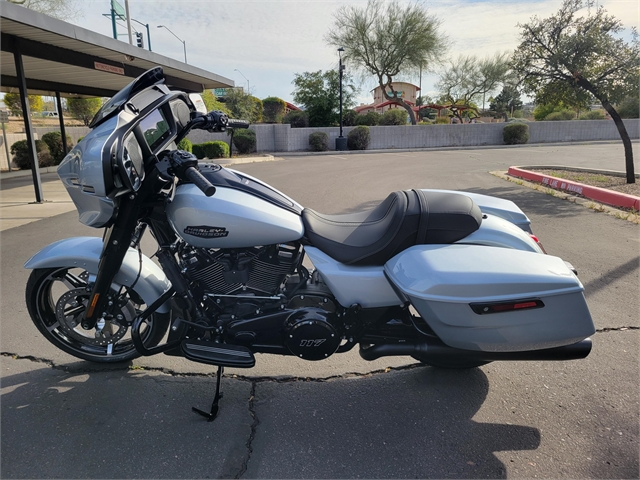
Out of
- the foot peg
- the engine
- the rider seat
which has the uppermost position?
the rider seat

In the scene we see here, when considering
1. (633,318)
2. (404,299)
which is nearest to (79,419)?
(404,299)

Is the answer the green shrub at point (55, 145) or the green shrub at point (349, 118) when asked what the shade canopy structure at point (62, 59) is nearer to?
the green shrub at point (55, 145)

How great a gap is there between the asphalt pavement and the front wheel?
0.46ft

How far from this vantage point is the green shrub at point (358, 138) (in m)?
24.5

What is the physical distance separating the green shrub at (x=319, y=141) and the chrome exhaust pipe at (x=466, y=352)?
22.5 m

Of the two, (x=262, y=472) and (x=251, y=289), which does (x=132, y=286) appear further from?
(x=262, y=472)

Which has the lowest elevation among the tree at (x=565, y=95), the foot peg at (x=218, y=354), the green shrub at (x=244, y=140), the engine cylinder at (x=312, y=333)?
the foot peg at (x=218, y=354)

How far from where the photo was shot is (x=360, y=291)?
229 cm

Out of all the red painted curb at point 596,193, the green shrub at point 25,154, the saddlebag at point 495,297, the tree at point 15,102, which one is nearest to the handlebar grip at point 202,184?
the saddlebag at point 495,297

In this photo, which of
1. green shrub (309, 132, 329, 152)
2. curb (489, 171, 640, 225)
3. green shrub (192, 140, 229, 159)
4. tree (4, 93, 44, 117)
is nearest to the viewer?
curb (489, 171, 640, 225)

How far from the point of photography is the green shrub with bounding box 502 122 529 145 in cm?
2566

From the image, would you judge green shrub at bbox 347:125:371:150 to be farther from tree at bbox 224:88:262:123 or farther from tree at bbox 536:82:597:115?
tree at bbox 536:82:597:115

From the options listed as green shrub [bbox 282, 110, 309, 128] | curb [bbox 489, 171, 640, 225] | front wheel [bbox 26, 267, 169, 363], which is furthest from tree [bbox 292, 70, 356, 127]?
front wheel [bbox 26, 267, 169, 363]

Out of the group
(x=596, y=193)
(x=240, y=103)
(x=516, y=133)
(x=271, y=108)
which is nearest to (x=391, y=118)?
(x=516, y=133)
